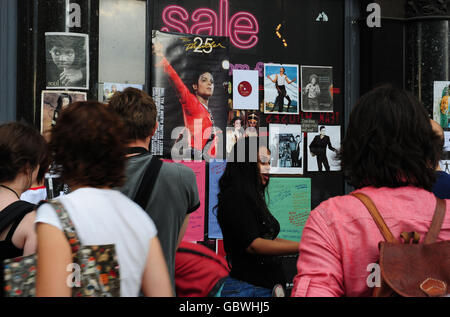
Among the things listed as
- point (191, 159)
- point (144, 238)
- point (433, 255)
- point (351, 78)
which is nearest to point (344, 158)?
point (433, 255)

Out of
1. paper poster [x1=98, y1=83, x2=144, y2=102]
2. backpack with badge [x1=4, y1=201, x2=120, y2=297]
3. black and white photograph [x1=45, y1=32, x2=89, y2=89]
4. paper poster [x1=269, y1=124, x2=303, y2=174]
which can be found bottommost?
backpack with badge [x1=4, y1=201, x2=120, y2=297]

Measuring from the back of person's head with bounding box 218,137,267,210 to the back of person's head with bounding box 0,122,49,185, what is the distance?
1.13 metres

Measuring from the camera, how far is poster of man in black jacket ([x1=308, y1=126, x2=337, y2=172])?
5.44 metres

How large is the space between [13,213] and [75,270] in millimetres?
1070

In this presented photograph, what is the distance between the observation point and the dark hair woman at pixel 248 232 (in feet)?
9.91

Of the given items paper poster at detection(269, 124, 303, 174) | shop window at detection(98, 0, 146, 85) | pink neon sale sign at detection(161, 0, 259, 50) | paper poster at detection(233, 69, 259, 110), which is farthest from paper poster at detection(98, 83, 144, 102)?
paper poster at detection(269, 124, 303, 174)

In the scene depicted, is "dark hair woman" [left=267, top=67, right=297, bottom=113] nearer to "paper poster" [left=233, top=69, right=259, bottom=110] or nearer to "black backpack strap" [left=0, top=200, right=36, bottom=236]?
"paper poster" [left=233, top=69, right=259, bottom=110]

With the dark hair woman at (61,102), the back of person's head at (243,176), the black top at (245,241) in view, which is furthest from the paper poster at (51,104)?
the black top at (245,241)

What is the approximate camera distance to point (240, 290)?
2861 millimetres

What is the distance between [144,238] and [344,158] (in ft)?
2.55

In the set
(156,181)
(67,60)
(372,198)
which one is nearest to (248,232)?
(156,181)

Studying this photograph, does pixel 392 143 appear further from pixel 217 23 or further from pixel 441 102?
pixel 441 102

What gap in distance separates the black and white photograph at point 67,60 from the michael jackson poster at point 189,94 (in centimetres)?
62

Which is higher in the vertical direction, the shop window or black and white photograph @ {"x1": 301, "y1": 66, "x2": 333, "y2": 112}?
the shop window
